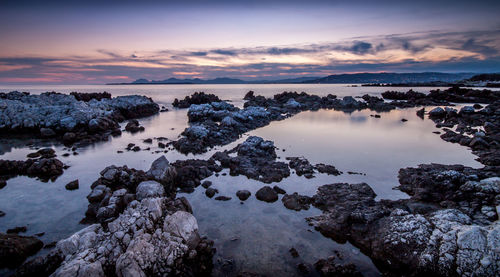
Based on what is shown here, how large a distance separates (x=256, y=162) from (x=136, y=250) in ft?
28.9

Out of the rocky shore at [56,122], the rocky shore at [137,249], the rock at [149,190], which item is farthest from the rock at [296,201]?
the rocky shore at [56,122]

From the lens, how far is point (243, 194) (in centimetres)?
1012

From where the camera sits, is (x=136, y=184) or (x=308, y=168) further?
(x=308, y=168)

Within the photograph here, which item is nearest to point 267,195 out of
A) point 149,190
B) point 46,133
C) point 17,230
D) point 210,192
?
point 210,192

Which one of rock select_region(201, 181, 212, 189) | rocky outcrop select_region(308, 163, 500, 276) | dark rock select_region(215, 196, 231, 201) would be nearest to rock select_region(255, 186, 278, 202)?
dark rock select_region(215, 196, 231, 201)

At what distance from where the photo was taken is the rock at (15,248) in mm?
6449

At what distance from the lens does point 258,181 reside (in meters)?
11.8

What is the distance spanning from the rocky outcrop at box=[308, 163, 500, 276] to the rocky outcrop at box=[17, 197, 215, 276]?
4.24 m

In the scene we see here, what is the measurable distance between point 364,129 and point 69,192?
2412cm

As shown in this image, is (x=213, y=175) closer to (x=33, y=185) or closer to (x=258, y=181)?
(x=258, y=181)

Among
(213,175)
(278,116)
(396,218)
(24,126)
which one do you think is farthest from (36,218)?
(278,116)

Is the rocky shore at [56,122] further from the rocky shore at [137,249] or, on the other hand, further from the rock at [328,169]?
the rock at [328,169]

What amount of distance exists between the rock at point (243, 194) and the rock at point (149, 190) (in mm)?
3103

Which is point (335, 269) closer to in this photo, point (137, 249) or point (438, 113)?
point (137, 249)
